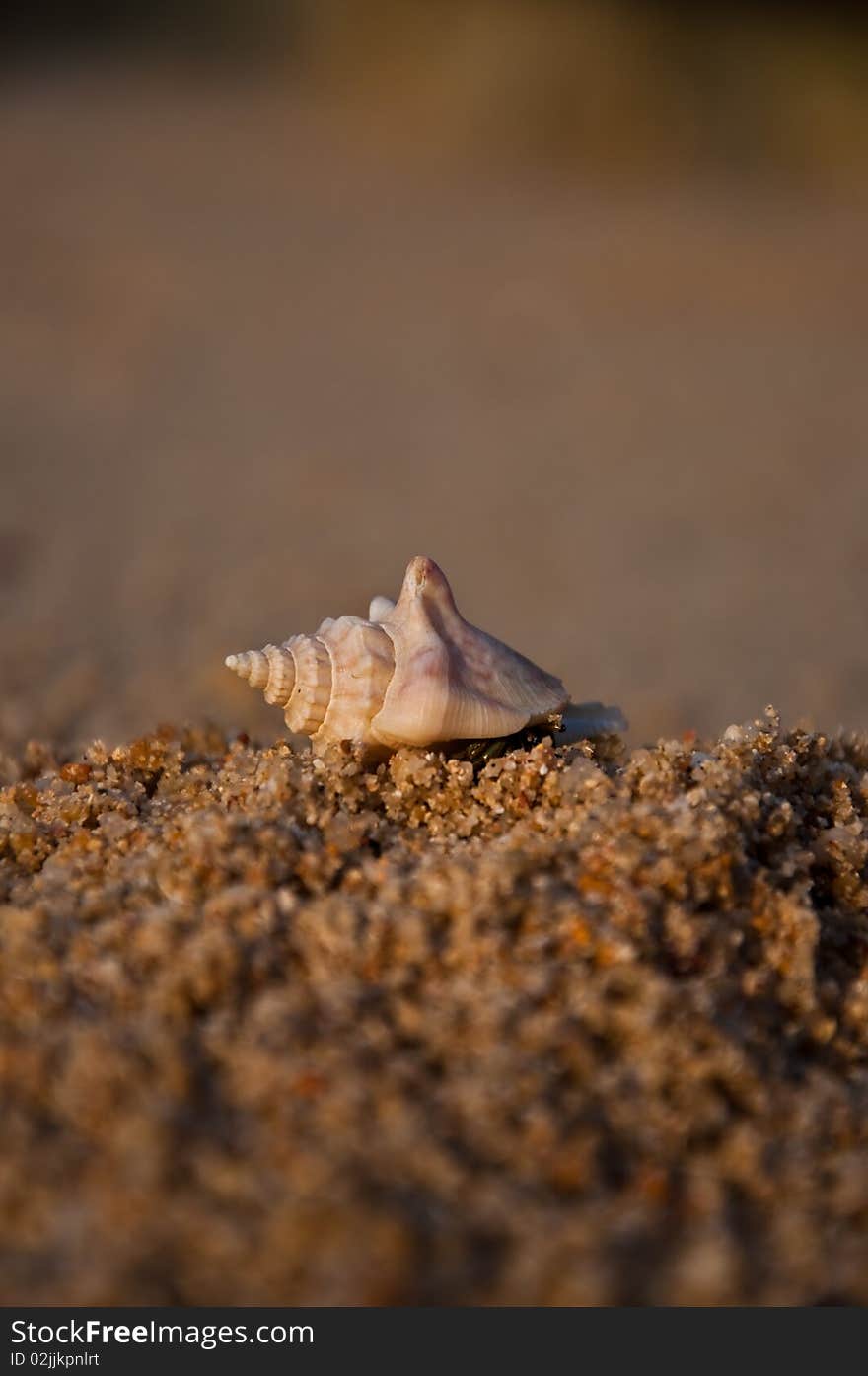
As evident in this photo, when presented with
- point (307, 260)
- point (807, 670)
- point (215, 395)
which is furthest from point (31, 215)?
point (807, 670)

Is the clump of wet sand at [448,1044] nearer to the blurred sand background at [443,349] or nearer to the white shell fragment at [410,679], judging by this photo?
the white shell fragment at [410,679]

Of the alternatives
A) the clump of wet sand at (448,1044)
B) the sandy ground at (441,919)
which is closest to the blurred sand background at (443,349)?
the sandy ground at (441,919)

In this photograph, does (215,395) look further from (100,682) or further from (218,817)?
(218,817)

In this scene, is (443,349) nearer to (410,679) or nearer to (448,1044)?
(410,679)

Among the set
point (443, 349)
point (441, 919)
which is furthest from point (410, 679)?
point (443, 349)

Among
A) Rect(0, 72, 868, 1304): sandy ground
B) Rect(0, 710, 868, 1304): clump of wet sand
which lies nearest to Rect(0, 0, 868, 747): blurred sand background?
Rect(0, 72, 868, 1304): sandy ground

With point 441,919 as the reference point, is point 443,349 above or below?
above
